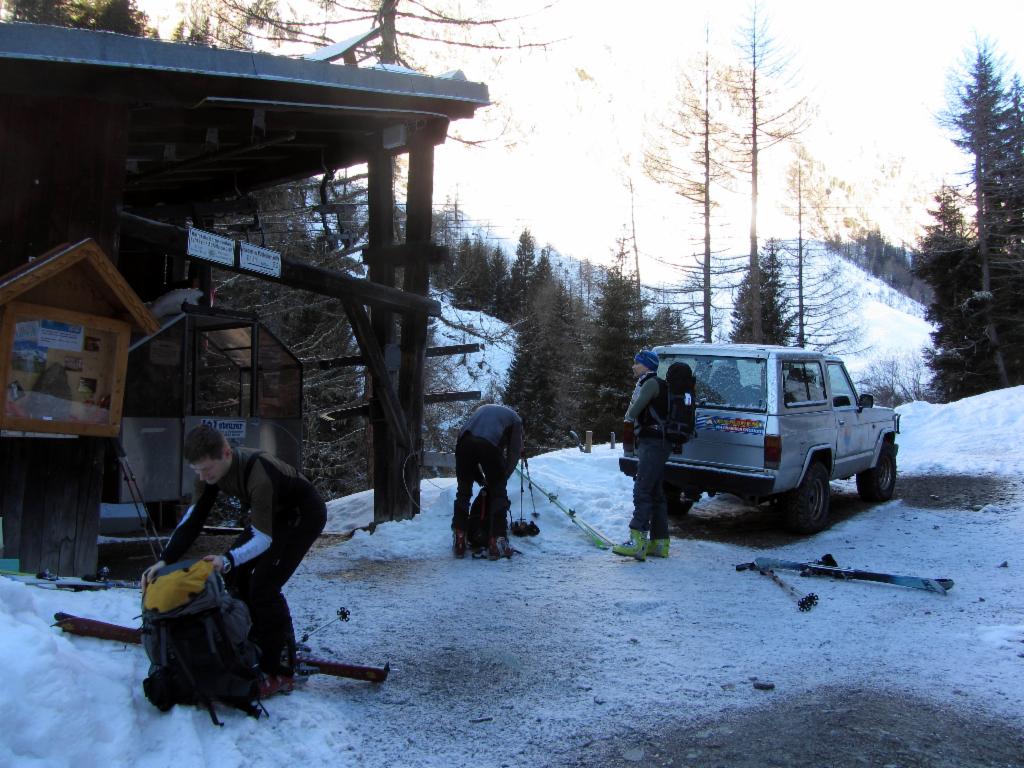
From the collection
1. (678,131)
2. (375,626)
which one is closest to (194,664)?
(375,626)

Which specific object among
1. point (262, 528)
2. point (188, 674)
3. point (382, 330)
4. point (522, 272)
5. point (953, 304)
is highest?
point (522, 272)

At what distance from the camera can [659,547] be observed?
7.80 meters

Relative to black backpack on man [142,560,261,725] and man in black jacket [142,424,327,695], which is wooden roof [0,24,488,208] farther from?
black backpack on man [142,560,261,725]

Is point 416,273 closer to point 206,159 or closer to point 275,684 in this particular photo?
point 206,159

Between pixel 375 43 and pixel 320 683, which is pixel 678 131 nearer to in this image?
pixel 375 43

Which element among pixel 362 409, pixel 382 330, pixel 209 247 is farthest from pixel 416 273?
pixel 209 247

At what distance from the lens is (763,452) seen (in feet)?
27.0

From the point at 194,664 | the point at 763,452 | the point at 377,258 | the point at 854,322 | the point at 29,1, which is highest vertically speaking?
the point at 29,1

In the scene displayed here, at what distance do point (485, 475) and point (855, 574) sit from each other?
3462 mm

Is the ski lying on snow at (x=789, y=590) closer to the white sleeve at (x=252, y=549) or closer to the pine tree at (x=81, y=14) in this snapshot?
the white sleeve at (x=252, y=549)

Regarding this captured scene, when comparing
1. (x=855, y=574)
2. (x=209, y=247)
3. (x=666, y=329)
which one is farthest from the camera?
(x=666, y=329)

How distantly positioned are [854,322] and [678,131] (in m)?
16.7

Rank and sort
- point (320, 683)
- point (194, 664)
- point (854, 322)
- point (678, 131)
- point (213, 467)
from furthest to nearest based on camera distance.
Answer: point (854, 322), point (678, 131), point (320, 683), point (213, 467), point (194, 664)

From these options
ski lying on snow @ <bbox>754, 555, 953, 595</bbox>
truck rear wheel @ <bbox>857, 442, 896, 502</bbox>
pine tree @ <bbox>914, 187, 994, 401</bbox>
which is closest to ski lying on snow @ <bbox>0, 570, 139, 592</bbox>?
ski lying on snow @ <bbox>754, 555, 953, 595</bbox>
